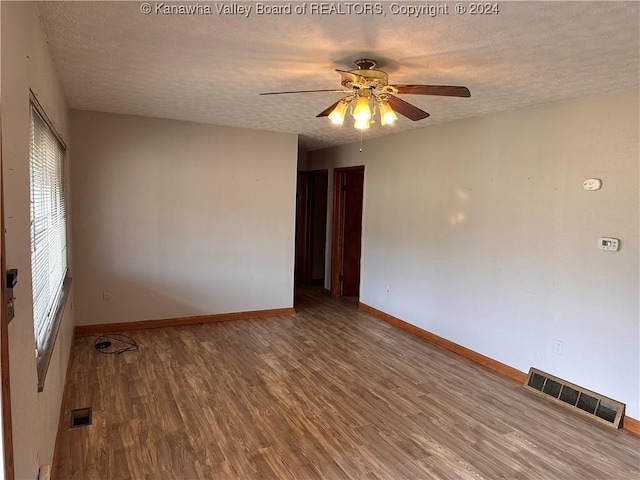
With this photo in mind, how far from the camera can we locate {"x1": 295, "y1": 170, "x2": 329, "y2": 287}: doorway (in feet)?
23.3

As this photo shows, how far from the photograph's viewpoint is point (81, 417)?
2.79 meters

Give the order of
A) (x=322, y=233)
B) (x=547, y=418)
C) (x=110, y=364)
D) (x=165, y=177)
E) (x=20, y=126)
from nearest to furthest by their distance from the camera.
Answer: (x=20, y=126)
(x=547, y=418)
(x=110, y=364)
(x=165, y=177)
(x=322, y=233)

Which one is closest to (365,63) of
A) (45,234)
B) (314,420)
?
(45,234)

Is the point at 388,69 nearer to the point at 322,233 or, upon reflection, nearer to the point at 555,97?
the point at 555,97

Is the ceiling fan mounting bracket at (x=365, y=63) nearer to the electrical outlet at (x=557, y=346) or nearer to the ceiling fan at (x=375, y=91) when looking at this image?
the ceiling fan at (x=375, y=91)

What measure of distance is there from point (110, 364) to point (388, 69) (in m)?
3.26

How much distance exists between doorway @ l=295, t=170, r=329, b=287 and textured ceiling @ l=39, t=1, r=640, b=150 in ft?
11.6

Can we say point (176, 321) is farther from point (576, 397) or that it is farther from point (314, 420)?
point (576, 397)

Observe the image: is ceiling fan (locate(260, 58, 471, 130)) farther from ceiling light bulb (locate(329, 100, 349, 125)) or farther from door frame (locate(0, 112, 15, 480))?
door frame (locate(0, 112, 15, 480))

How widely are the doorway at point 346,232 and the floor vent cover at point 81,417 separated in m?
4.10

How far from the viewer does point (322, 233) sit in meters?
7.32

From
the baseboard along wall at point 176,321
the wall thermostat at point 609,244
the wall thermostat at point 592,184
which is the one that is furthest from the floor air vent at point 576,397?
the baseboard along wall at point 176,321

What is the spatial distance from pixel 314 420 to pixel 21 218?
83.6 inches

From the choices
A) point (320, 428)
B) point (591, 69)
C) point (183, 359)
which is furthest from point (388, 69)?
point (183, 359)
